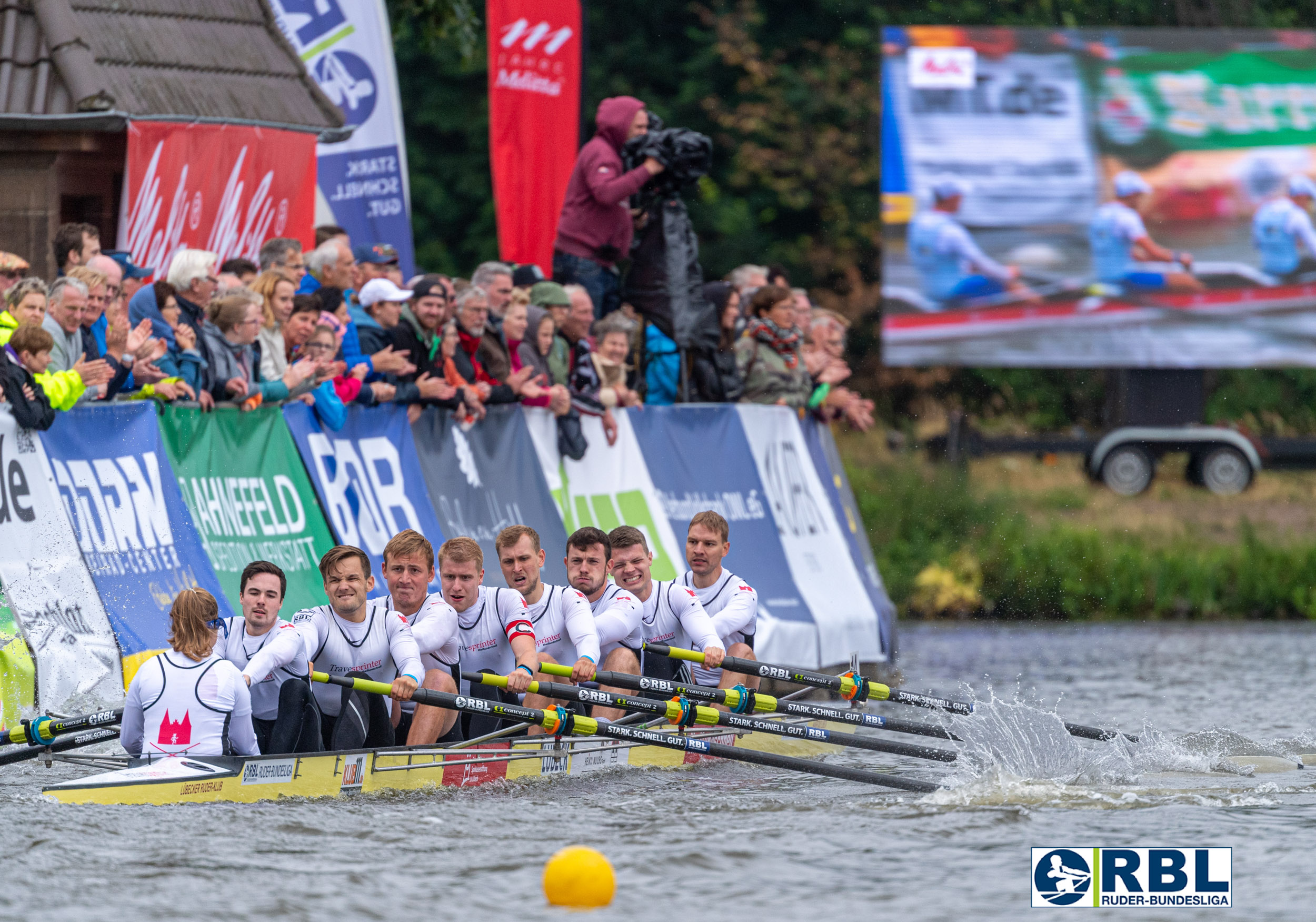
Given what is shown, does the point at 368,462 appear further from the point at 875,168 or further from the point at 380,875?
the point at 875,168

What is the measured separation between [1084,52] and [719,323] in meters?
9.69

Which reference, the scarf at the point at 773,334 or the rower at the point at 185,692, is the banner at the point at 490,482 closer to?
the scarf at the point at 773,334

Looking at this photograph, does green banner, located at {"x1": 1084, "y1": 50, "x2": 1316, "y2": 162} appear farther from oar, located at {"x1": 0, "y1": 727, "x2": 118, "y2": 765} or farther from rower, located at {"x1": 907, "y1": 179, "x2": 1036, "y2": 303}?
oar, located at {"x1": 0, "y1": 727, "x2": 118, "y2": 765}

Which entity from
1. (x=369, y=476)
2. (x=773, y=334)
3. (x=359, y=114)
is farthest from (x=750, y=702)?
(x=359, y=114)

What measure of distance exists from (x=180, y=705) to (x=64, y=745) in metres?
0.89

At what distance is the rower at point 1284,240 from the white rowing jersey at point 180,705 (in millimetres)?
16993

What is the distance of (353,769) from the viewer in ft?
29.4

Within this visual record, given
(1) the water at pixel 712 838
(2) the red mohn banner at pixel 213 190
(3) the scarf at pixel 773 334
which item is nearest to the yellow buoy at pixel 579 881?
(1) the water at pixel 712 838

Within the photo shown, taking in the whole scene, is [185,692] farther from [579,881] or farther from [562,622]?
[562,622]

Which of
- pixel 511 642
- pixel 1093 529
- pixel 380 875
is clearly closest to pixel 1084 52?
pixel 1093 529

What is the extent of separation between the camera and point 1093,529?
23.4 meters

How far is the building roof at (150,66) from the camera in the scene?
43.9ft

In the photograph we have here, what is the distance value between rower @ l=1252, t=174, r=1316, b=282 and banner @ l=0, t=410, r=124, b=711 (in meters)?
16.3

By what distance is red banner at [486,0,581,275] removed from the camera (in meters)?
16.6
